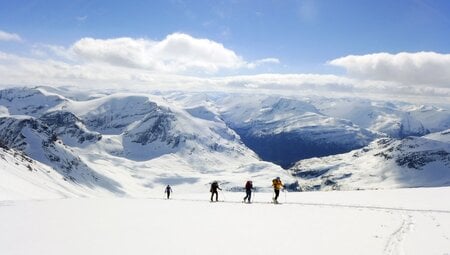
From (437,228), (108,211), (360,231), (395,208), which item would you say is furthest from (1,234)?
(395,208)

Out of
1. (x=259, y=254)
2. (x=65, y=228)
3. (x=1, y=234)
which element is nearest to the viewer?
(x=259, y=254)

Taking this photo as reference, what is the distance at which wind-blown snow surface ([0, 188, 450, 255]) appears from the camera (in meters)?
16.6

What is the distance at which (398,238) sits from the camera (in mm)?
20484

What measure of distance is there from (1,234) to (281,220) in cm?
1453

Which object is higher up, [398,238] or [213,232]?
[213,232]

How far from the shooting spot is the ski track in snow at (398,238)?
686 inches

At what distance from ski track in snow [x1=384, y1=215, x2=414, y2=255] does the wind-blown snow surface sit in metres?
0.04

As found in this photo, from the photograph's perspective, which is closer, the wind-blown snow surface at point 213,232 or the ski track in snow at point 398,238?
the wind-blown snow surface at point 213,232

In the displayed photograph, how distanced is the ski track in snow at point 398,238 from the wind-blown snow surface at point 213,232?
0.04 meters

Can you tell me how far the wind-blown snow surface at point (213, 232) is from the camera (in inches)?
653

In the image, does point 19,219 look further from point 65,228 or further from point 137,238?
point 137,238

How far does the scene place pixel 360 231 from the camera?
869 inches

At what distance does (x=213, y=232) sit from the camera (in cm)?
2041

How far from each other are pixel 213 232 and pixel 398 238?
28.2 feet
